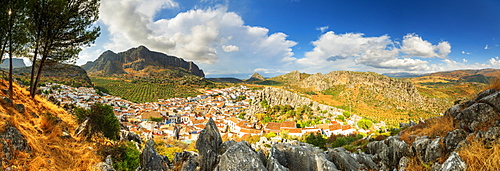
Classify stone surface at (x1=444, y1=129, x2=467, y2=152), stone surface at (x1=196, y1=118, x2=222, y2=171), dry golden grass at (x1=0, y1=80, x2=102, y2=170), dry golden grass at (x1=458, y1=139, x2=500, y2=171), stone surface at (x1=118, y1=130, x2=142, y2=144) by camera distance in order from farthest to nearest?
stone surface at (x1=118, y1=130, x2=142, y2=144)
stone surface at (x1=196, y1=118, x2=222, y2=171)
stone surface at (x1=444, y1=129, x2=467, y2=152)
dry golden grass at (x1=0, y1=80, x2=102, y2=170)
dry golden grass at (x1=458, y1=139, x2=500, y2=171)

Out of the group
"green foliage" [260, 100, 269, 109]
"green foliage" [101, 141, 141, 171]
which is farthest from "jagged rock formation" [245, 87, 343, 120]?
"green foliage" [101, 141, 141, 171]

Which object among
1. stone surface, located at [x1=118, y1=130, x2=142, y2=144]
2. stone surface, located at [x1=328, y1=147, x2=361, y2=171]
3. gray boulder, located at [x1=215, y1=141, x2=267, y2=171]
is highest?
gray boulder, located at [x1=215, y1=141, x2=267, y2=171]

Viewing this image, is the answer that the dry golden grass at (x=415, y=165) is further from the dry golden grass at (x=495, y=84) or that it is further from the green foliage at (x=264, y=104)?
the green foliage at (x=264, y=104)

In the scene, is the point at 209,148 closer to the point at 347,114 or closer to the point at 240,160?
the point at 240,160

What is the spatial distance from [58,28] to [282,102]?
46718mm

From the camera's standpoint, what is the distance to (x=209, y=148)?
222 inches

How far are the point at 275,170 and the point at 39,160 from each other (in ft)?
22.1

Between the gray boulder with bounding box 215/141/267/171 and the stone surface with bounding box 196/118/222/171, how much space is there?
36.9 inches

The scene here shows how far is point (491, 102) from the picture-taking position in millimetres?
5746

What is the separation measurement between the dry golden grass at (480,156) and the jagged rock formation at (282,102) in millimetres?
40324

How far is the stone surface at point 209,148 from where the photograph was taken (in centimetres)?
546

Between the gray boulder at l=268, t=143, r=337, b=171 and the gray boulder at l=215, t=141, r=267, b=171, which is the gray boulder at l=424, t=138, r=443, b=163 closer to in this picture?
the gray boulder at l=268, t=143, r=337, b=171

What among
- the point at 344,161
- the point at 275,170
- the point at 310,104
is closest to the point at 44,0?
the point at 275,170

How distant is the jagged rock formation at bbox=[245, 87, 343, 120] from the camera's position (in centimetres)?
4428
